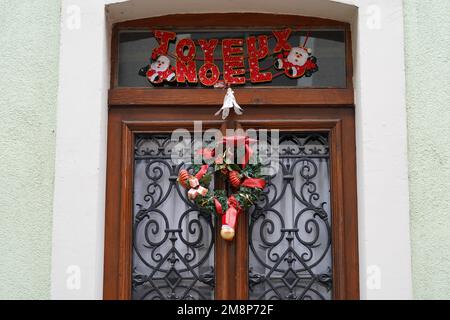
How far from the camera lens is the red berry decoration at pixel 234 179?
4543 mm

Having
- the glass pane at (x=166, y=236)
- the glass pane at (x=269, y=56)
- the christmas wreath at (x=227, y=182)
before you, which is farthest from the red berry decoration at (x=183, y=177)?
the glass pane at (x=269, y=56)

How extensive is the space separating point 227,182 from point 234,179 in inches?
4.1

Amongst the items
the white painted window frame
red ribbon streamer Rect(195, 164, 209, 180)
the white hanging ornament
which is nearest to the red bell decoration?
red ribbon streamer Rect(195, 164, 209, 180)

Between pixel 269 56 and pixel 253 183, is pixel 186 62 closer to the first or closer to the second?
pixel 269 56

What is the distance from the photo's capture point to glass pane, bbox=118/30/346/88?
4.76 meters

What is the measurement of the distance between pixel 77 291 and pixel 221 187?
41.6 inches

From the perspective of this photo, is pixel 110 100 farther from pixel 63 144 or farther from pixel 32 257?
pixel 32 257

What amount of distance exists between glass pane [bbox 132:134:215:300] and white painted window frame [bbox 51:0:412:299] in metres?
0.25

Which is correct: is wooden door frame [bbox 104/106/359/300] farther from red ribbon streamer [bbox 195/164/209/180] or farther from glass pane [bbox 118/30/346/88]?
red ribbon streamer [bbox 195/164/209/180]

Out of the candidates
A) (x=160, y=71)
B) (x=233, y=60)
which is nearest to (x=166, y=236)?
(x=160, y=71)

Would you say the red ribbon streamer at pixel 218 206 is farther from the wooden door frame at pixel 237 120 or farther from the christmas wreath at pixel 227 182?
the wooden door frame at pixel 237 120

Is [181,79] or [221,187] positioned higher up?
[181,79]

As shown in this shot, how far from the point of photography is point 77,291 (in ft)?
14.0

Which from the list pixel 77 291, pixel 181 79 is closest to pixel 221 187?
pixel 181 79
